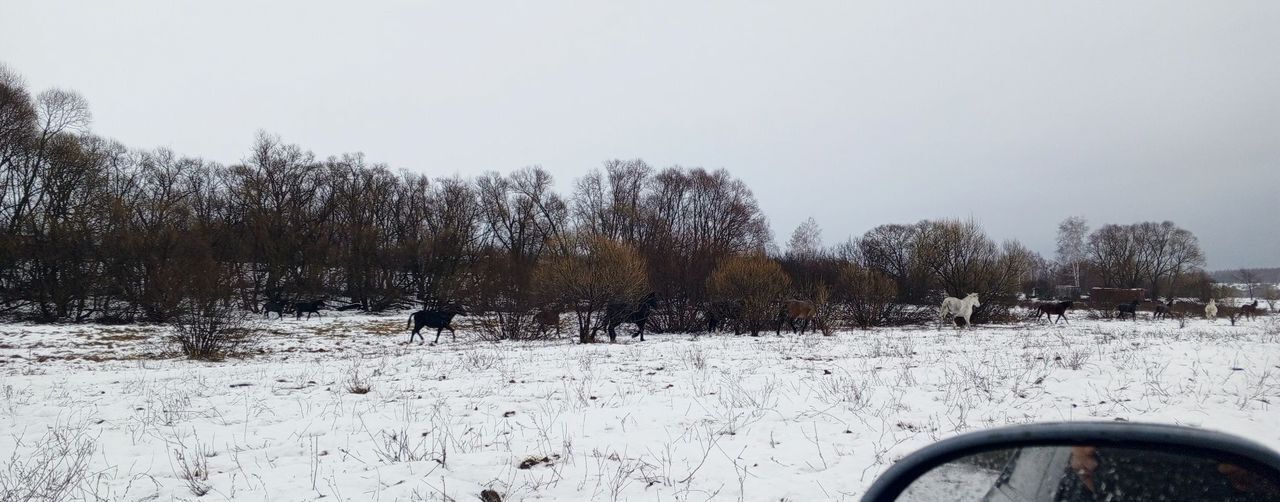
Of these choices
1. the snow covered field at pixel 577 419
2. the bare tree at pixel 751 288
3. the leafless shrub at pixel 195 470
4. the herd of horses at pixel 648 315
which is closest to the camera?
the leafless shrub at pixel 195 470

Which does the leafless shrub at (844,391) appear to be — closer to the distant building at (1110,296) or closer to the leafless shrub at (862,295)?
the leafless shrub at (862,295)

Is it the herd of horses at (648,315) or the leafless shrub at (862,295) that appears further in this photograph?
the leafless shrub at (862,295)

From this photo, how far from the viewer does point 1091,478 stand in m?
1.17

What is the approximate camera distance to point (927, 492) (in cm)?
137

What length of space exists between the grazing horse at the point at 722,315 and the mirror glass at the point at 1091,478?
25.3 meters

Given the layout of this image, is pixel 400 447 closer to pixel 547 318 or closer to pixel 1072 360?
pixel 1072 360

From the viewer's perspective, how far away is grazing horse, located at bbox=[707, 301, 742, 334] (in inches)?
1045

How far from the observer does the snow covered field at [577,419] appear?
15.0 feet

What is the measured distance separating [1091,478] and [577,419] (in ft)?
18.8

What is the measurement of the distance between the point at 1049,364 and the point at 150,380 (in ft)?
49.5

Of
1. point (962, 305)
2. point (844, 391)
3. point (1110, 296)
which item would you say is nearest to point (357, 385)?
point (844, 391)

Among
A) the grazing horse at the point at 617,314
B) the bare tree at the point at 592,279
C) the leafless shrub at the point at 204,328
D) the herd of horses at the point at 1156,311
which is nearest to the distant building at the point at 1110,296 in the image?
the herd of horses at the point at 1156,311

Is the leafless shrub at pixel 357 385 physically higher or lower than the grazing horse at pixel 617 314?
lower

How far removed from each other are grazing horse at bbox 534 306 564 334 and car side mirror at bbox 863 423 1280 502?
70.0ft
